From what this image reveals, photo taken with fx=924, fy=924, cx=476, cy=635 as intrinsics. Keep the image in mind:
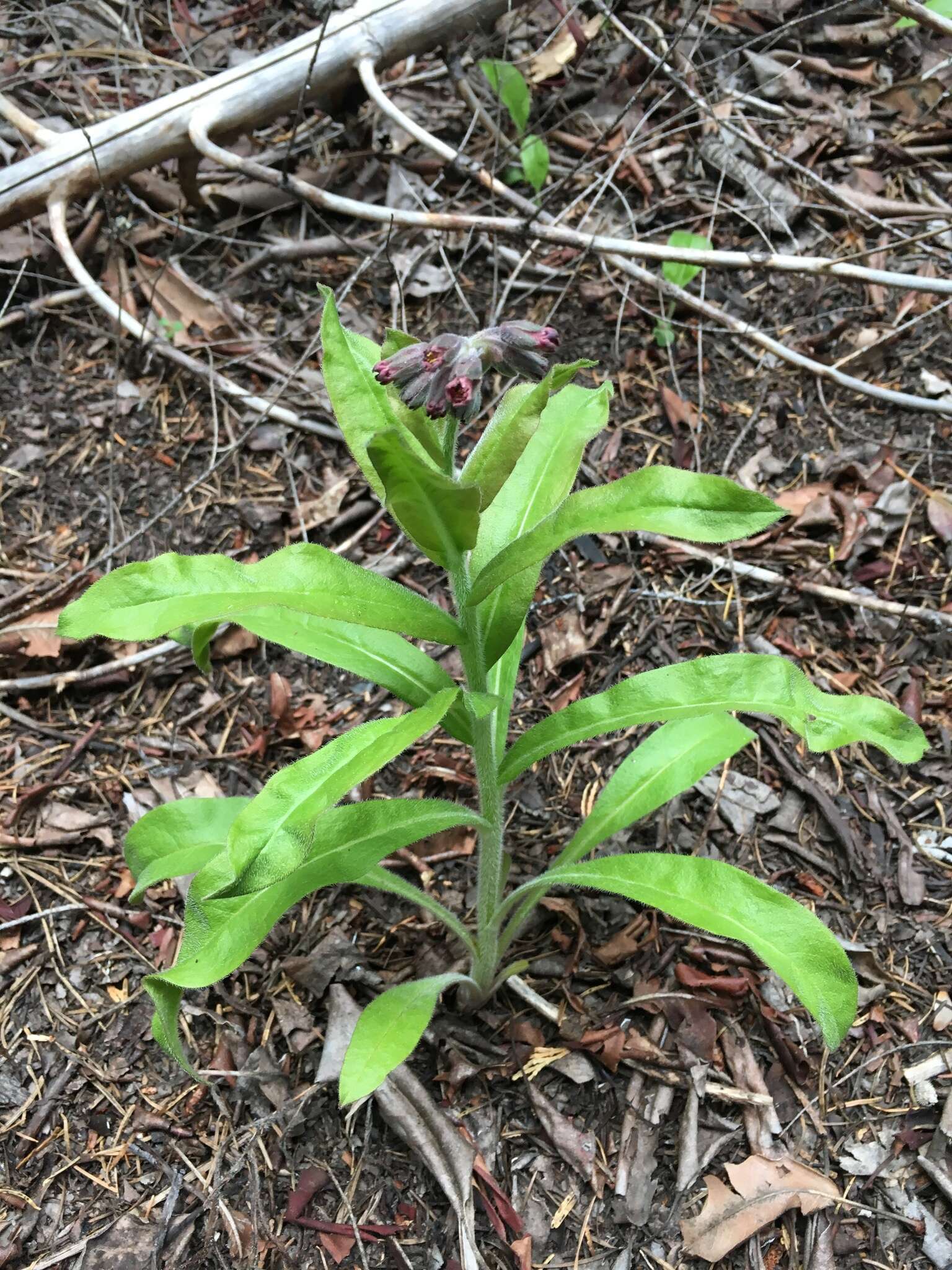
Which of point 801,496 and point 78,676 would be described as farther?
point 801,496

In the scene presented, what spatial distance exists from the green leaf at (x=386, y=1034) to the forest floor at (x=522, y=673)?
27 centimetres

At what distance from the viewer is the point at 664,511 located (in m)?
1.56

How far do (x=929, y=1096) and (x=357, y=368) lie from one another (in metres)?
2.10

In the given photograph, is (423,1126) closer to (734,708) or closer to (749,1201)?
(749,1201)

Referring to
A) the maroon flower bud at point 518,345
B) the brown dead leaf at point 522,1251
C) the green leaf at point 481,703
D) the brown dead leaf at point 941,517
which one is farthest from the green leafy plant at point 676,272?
the brown dead leaf at point 522,1251

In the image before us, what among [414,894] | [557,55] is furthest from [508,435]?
[557,55]

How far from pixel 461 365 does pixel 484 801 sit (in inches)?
38.6

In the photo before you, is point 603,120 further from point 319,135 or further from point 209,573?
point 209,573

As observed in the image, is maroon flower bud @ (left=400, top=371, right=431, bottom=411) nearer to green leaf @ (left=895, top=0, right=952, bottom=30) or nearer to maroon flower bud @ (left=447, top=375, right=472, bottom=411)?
maroon flower bud @ (left=447, top=375, right=472, bottom=411)

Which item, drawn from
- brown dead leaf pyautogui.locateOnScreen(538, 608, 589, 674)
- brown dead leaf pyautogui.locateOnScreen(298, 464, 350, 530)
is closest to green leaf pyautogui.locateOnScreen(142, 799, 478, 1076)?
brown dead leaf pyautogui.locateOnScreen(538, 608, 589, 674)

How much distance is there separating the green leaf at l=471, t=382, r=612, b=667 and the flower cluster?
1.05ft

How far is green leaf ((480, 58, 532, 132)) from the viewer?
3.73 metres

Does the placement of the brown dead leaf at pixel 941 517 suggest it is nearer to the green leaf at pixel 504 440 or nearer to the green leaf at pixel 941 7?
the green leaf at pixel 941 7

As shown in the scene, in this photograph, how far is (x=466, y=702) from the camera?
1.77 metres
